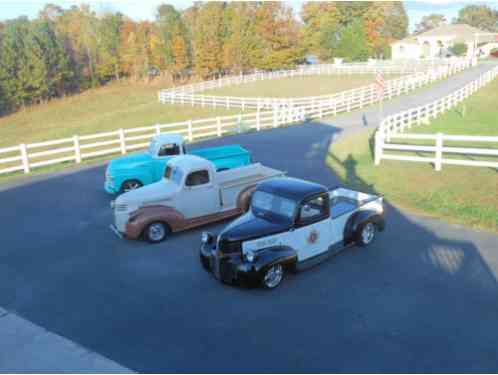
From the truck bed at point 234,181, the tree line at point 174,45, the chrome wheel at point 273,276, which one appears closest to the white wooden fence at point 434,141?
the truck bed at point 234,181

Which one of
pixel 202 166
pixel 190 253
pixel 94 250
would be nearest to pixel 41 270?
pixel 94 250

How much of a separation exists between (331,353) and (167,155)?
32.8 feet

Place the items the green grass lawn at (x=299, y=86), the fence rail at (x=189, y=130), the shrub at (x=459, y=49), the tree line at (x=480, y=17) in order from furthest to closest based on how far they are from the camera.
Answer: the tree line at (x=480, y=17) < the shrub at (x=459, y=49) < the green grass lawn at (x=299, y=86) < the fence rail at (x=189, y=130)

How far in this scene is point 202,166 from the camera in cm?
1141

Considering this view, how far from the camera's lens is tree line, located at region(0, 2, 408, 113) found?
67062 mm

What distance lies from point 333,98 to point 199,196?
26110 mm

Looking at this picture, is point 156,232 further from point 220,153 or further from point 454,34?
point 454,34

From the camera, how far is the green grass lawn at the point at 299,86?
51.0 m

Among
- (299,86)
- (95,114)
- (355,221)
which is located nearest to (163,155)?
→ (355,221)

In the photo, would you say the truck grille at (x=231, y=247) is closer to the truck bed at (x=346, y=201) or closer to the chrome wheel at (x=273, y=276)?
the chrome wheel at (x=273, y=276)

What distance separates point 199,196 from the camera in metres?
11.4

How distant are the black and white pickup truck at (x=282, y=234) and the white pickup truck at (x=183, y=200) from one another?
2034 mm

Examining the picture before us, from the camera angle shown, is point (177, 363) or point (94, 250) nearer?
point (177, 363)

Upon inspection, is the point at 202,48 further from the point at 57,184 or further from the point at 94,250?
the point at 94,250
